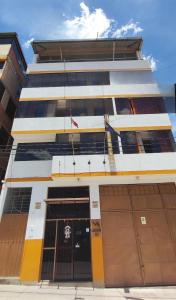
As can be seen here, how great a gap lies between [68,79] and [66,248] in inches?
543

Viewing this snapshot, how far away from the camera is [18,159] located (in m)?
14.3

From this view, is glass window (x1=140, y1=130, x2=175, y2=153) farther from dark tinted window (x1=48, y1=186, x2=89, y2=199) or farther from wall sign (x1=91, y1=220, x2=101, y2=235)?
wall sign (x1=91, y1=220, x2=101, y2=235)

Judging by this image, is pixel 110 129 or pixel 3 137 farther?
pixel 3 137

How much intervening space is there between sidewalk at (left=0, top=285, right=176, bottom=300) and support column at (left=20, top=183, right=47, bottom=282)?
2.29 ft

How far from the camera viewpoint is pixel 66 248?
12.0m

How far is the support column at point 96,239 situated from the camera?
10939 mm

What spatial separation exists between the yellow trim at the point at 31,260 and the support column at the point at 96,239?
313cm

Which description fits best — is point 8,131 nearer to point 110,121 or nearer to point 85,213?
point 110,121

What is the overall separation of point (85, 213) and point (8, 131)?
10962 mm

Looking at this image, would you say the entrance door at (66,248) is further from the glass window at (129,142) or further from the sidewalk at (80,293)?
the glass window at (129,142)

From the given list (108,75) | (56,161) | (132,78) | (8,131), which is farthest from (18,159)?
(132,78)

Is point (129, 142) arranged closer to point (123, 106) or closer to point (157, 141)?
point (157, 141)

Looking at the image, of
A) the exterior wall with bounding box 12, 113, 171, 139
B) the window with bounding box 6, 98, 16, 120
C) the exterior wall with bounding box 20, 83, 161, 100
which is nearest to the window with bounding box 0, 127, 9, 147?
the window with bounding box 6, 98, 16, 120

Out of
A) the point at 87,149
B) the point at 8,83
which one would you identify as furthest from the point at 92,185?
the point at 8,83
